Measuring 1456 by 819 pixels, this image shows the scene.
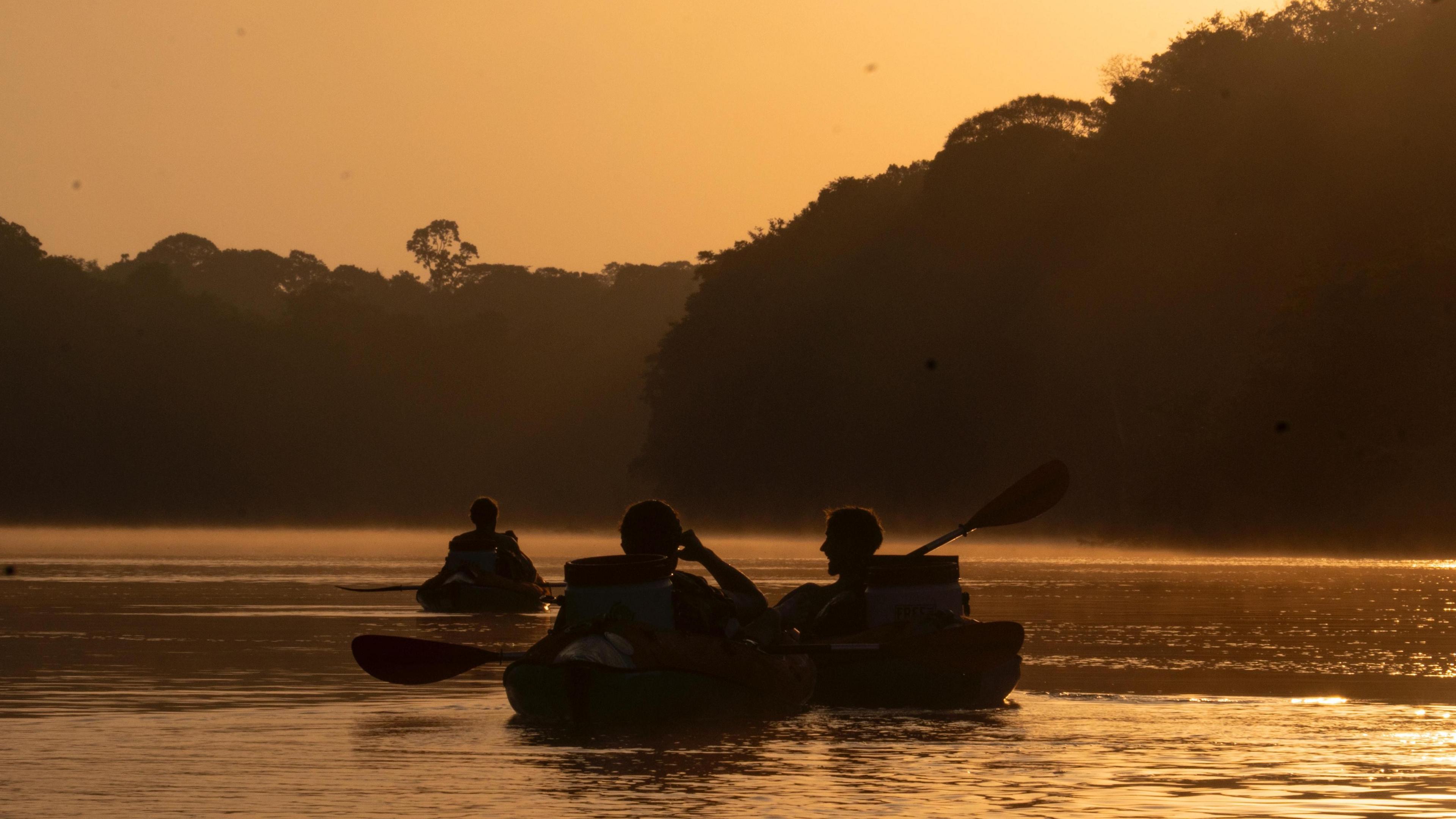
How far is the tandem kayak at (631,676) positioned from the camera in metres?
10.9

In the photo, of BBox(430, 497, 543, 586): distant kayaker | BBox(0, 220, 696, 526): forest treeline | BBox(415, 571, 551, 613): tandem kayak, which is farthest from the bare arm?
BBox(0, 220, 696, 526): forest treeline

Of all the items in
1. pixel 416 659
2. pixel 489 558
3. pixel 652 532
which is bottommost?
pixel 416 659

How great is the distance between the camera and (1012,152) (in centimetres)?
6281

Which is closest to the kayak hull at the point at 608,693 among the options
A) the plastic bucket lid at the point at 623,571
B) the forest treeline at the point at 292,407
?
the plastic bucket lid at the point at 623,571

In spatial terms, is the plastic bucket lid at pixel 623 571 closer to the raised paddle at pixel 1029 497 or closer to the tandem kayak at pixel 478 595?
the raised paddle at pixel 1029 497

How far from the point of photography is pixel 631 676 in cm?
1091

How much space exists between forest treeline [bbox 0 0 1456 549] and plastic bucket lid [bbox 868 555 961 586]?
1329 inches

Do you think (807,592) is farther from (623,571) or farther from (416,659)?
(416,659)

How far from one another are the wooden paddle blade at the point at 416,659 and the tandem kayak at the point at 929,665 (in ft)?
6.79

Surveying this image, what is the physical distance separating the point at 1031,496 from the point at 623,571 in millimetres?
4749

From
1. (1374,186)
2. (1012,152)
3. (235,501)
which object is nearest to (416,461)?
(235,501)

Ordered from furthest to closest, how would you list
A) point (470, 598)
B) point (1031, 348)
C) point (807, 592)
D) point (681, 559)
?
point (1031, 348) → point (470, 598) → point (807, 592) → point (681, 559)

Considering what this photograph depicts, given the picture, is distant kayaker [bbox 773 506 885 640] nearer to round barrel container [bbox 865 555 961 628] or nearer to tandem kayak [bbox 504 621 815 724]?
round barrel container [bbox 865 555 961 628]

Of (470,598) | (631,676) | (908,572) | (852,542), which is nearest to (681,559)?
(631,676)
